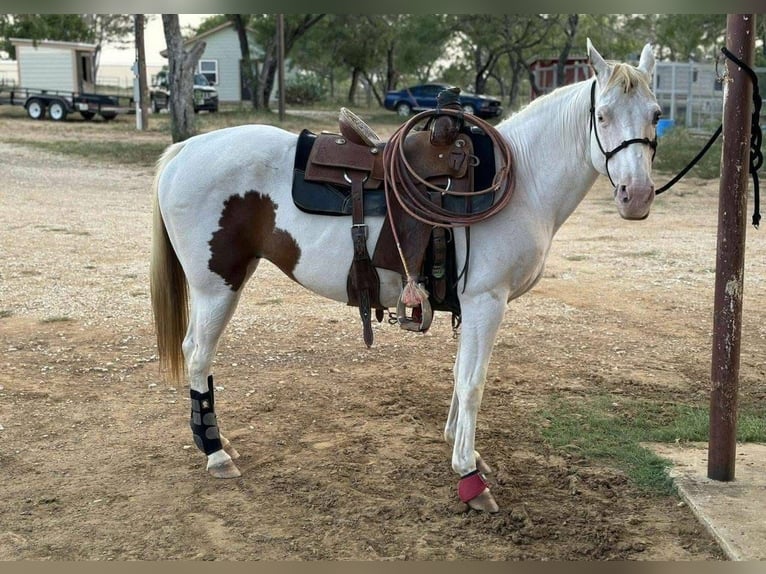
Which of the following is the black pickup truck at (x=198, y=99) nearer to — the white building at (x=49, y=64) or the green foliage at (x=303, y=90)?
the white building at (x=49, y=64)

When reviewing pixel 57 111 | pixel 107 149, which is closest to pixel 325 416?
pixel 107 149

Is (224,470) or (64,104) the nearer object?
(224,470)

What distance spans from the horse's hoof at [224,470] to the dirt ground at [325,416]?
68mm

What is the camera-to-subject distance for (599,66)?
Result: 312cm

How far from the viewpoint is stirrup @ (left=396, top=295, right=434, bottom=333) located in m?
3.47

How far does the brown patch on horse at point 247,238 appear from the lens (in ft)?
12.1

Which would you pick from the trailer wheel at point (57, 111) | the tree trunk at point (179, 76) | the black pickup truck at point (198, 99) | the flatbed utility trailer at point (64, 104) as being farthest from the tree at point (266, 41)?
the tree trunk at point (179, 76)

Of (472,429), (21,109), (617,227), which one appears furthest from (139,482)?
(21,109)

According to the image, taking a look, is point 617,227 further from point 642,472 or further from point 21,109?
point 21,109

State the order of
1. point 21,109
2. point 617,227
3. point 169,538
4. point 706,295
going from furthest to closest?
point 21,109 → point 617,227 → point 706,295 → point 169,538

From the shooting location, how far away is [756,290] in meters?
7.21

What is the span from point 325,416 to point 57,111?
77.7ft

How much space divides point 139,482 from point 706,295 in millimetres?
5437

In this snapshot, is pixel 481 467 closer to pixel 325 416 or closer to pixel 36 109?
pixel 325 416
